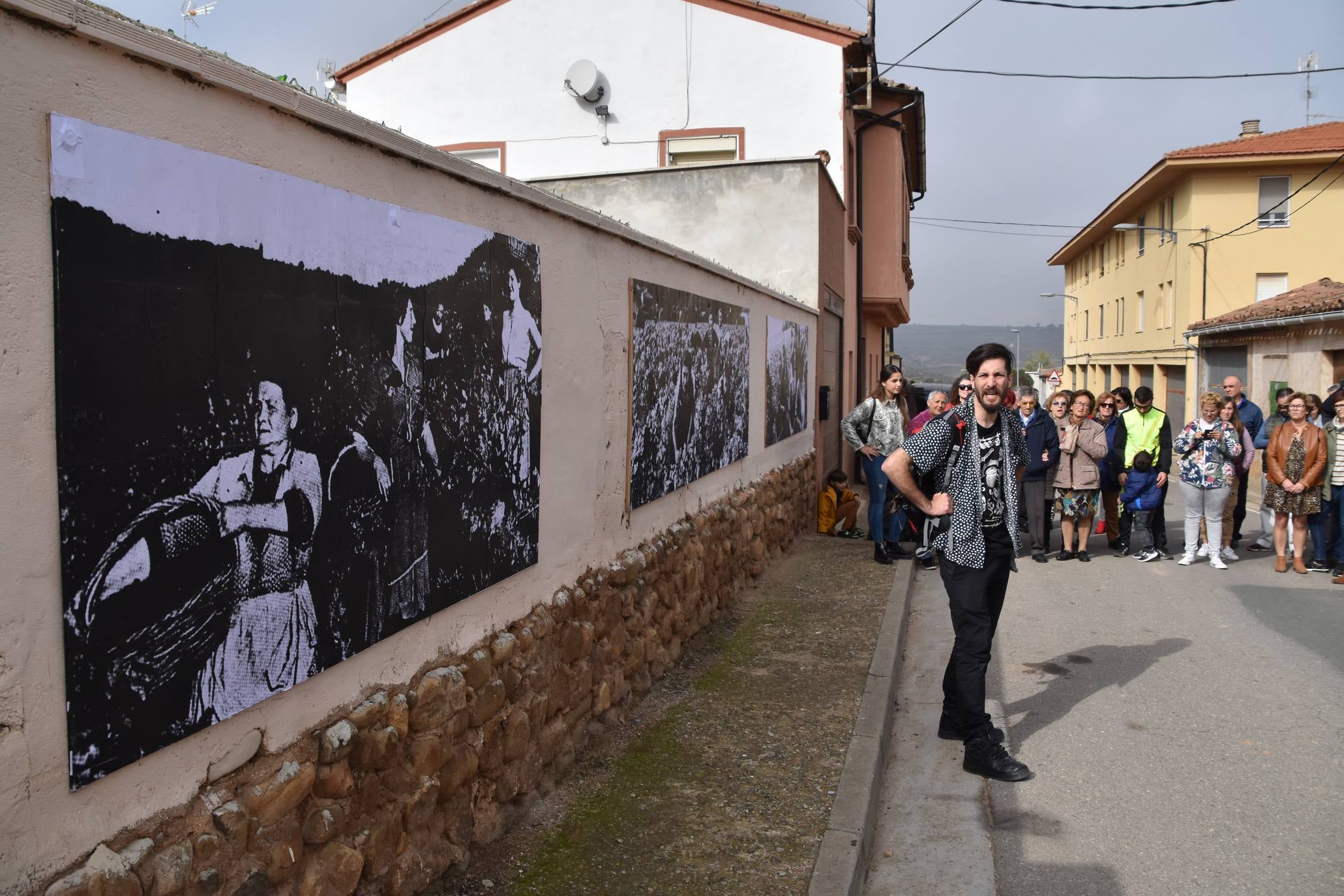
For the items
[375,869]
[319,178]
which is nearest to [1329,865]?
[375,869]

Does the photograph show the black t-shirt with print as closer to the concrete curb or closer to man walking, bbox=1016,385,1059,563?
the concrete curb

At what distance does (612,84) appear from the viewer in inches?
703

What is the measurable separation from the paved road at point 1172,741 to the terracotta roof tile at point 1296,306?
968 cm

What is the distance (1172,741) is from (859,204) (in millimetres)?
14623

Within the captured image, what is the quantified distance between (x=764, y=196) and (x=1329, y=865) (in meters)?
9.91

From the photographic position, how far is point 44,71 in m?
1.97

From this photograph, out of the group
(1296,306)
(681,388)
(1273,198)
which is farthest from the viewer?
A: (1273,198)

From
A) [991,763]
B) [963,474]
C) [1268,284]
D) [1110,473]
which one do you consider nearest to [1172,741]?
[991,763]

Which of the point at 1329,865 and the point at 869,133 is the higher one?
the point at 869,133

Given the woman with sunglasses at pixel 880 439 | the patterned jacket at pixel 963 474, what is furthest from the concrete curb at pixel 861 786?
the woman with sunglasses at pixel 880 439

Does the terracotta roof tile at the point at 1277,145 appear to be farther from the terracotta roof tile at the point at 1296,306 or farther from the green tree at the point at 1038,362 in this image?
the green tree at the point at 1038,362

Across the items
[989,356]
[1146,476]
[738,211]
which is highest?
[738,211]

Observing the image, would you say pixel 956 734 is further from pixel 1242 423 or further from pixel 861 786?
pixel 1242 423

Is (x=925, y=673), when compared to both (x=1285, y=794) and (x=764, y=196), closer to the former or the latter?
(x=1285, y=794)
